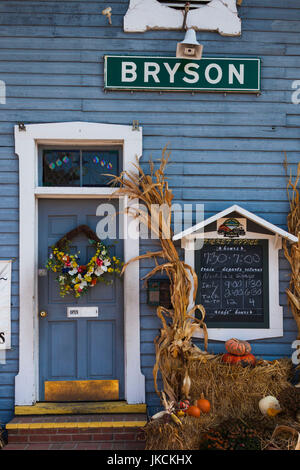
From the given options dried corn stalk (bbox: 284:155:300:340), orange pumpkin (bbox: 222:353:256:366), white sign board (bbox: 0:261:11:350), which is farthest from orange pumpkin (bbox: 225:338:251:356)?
white sign board (bbox: 0:261:11:350)

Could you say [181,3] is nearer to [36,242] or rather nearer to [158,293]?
[36,242]

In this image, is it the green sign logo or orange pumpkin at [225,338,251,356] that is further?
the green sign logo

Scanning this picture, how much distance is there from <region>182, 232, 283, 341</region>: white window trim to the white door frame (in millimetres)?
594

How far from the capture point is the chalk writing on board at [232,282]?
16.6ft

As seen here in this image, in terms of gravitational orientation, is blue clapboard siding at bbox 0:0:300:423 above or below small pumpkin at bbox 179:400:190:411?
above

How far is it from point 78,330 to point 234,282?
180 centimetres

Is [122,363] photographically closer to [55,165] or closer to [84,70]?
[55,165]

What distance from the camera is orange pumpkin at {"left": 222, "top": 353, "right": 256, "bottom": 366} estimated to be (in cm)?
460

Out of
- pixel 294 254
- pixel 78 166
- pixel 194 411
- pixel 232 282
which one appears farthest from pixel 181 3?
pixel 194 411

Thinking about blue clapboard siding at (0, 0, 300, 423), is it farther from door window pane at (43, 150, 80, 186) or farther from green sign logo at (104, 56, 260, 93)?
door window pane at (43, 150, 80, 186)

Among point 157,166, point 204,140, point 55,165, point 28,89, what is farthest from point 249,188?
point 28,89

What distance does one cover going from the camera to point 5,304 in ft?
16.3

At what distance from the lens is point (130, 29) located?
5.13 m

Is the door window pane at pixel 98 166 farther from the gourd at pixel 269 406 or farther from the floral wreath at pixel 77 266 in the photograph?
the gourd at pixel 269 406
